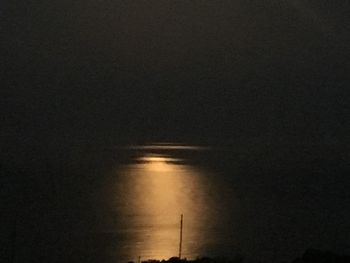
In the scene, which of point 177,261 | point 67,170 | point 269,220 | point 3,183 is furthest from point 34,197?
point 177,261

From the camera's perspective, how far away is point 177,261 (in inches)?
417

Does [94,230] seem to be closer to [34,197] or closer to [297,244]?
[297,244]

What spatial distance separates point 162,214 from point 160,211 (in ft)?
3.50

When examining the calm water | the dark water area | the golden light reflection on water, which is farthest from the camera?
the calm water

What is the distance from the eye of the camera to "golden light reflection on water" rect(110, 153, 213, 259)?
19.0 metres

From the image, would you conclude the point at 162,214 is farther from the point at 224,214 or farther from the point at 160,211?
the point at 224,214

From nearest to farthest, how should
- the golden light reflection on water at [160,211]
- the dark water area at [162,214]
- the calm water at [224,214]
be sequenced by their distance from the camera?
1. the dark water area at [162,214]
2. the golden light reflection on water at [160,211]
3. the calm water at [224,214]

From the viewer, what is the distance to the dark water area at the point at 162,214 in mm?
18734

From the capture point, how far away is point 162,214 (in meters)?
26.7

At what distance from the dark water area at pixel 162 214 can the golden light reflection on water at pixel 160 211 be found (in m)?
0.03

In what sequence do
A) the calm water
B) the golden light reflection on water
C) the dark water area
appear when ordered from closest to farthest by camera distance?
the dark water area, the golden light reflection on water, the calm water

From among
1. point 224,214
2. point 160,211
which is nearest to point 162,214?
point 160,211

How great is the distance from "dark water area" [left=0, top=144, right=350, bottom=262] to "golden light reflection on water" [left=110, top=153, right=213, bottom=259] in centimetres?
3

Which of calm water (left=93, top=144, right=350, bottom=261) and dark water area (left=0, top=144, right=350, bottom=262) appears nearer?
dark water area (left=0, top=144, right=350, bottom=262)
